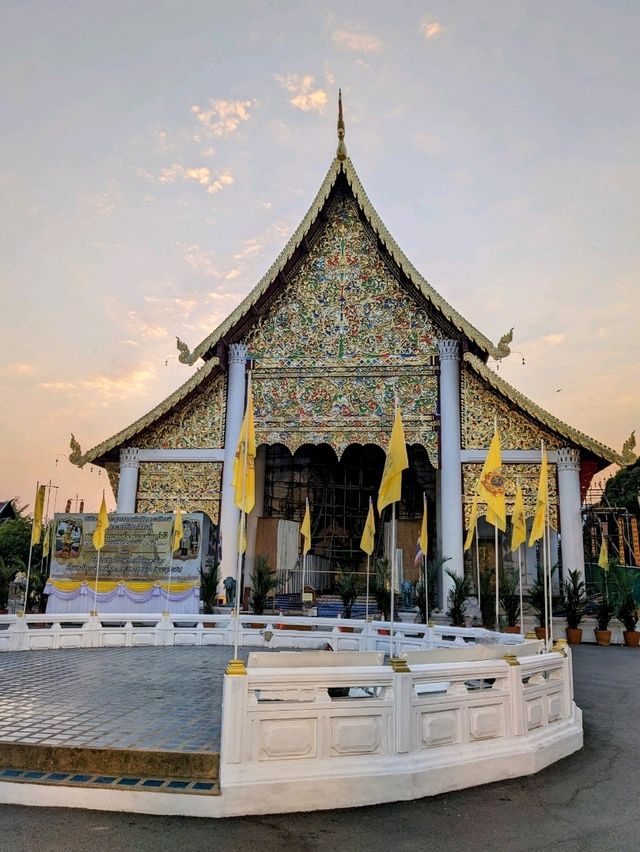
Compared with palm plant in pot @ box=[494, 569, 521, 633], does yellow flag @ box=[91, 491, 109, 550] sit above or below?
above

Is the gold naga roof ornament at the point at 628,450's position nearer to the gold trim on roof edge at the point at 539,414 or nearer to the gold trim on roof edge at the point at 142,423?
the gold trim on roof edge at the point at 539,414

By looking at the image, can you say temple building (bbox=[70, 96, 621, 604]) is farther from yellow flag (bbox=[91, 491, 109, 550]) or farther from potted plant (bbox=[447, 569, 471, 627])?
yellow flag (bbox=[91, 491, 109, 550])

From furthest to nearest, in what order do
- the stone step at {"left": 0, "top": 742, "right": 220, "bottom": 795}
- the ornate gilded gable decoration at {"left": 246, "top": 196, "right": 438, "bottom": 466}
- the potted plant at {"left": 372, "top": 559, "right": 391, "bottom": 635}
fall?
1. the ornate gilded gable decoration at {"left": 246, "top": 196, "right": 438, "bottom": 466}
2. the potted plant at {"left": 372, "top": 559, "right": 391, "bottom": 635}
3. the stone step at {"left": 0, "top": 742, "right": 220, "bottom": 795}

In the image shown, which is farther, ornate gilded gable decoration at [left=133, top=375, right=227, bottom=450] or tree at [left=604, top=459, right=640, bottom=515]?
tree at [left=604, top=459, right=640, bottom=515]

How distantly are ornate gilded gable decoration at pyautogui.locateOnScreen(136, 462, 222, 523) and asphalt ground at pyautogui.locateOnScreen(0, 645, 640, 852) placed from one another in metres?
12.6

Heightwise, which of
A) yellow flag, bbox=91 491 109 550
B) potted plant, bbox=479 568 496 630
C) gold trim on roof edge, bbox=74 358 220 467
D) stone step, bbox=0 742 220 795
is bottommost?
stone step, bbox=0 742 220 795

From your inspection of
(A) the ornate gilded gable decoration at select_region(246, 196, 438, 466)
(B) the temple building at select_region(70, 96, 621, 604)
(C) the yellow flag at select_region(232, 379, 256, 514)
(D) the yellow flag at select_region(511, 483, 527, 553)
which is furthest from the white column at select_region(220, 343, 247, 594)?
(C) the yellow flag at select_region(232, 379, 256, 514)

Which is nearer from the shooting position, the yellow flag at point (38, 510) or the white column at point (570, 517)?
the yellow flag at point (38, 510)

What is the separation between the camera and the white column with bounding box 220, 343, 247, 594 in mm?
15930

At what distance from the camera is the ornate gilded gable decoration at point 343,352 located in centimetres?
1647

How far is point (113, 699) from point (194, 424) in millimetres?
10986

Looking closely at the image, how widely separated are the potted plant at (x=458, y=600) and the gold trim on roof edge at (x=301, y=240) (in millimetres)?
5499

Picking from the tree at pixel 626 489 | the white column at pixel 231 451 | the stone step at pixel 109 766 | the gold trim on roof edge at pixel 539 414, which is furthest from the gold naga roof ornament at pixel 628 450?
the tree at pixel 626 489

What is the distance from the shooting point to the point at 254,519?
61.1 ft
